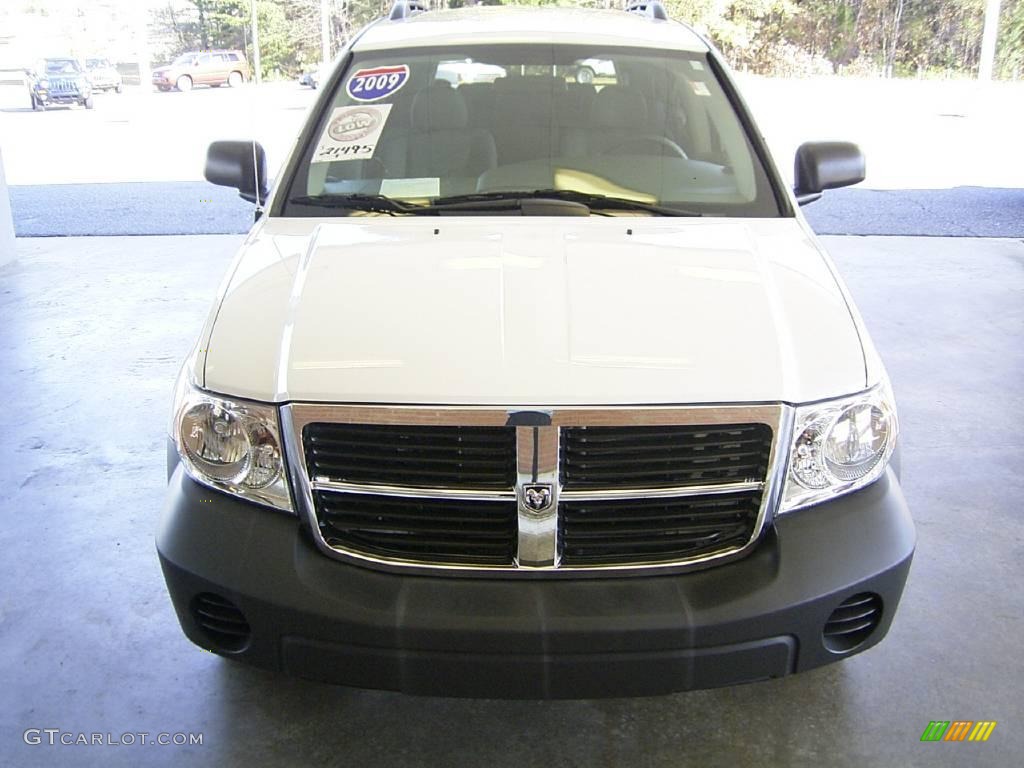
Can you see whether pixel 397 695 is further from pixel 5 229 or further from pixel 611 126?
pixel 5 229

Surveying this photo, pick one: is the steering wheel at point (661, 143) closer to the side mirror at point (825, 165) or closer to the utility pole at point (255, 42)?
the side mirror at point (825, 165)

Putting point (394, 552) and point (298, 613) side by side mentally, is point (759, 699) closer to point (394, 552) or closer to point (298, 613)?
point (394, 552)

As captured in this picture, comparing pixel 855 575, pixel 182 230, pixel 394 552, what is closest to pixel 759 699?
pixel 855 575

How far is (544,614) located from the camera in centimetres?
184

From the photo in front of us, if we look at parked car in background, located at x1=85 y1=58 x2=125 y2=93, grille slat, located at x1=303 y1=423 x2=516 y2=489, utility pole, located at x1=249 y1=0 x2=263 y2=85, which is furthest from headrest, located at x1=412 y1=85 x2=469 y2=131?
parked car in background, located at x1=85 y1=58 x2=125 y2=93

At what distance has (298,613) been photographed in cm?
185

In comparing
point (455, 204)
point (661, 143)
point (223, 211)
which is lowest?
point (223, 211)

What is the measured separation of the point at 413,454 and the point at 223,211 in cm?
806

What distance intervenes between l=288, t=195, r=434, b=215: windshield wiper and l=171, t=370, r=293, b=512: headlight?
2.79ft

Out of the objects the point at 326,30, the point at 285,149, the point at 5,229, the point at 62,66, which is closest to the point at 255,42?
the point at 326,30

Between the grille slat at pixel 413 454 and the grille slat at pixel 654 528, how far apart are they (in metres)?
0.18

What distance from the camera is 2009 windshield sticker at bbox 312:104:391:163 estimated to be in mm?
2846

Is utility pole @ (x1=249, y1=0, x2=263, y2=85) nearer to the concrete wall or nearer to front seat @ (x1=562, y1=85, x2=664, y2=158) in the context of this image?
the concrete wall

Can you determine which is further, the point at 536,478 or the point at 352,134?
the point at 352,134
